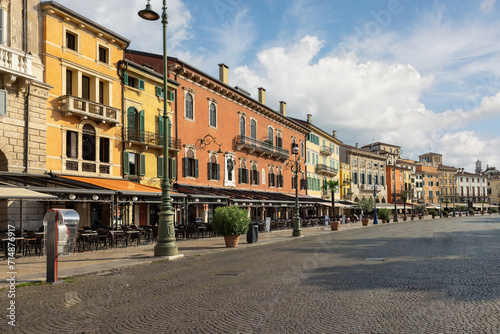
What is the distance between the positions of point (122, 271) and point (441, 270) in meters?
8.14

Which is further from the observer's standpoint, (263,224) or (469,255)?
(263,224)

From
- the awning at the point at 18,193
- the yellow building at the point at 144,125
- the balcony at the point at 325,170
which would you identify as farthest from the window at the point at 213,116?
the balcony at the point at 325,170

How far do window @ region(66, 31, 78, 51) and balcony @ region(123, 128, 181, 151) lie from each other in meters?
5.08

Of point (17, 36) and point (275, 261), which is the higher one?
point (17, 36)

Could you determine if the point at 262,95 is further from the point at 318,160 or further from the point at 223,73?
the point at 318,160

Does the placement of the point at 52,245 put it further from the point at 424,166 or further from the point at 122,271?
the point at 424,166

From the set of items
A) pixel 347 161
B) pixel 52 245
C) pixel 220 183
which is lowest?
pixel 52 245

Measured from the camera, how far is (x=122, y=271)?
37.5ft

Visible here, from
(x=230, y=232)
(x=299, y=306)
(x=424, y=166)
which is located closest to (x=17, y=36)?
(x=230, y=232)

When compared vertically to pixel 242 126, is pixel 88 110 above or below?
below

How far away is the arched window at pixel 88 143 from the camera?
21625 mm

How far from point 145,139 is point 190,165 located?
490cm

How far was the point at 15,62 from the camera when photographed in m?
17.8

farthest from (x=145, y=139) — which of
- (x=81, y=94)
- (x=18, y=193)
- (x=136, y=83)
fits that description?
(x=18, y=193)
